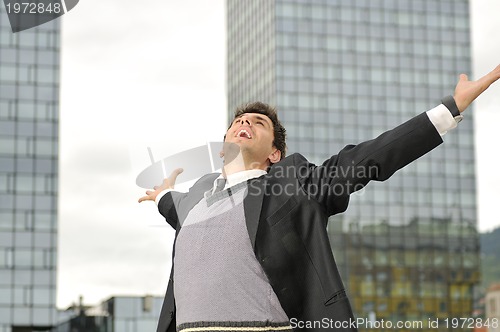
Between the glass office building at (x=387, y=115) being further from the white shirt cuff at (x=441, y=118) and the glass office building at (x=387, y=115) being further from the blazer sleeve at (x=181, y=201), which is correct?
the white shirt cuff at (x=441, y=118)

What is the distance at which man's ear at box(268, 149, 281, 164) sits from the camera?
5.43 metres

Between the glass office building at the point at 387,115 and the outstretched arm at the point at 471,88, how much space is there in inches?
3692

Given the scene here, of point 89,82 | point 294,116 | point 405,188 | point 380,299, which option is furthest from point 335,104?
point 89,82

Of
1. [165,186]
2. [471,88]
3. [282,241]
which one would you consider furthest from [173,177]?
[471,88]

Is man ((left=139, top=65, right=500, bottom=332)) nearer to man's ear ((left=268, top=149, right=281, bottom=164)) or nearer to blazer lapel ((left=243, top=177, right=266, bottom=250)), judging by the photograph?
blazer lapel ((left=243, top=177, right=266, bottom=250))

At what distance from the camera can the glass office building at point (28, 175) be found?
75.9m

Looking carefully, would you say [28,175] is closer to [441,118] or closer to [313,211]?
[313,211]

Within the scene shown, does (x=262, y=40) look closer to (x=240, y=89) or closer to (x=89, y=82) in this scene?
(x=240, y=89)

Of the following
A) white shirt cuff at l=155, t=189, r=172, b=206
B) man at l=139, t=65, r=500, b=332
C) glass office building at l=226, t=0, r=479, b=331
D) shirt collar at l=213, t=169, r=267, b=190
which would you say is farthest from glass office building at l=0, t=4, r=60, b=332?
man at l=139, t=65, r=500, b=332

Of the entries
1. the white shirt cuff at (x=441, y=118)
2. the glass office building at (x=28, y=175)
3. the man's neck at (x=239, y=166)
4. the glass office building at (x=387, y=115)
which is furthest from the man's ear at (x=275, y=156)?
the glass office building at (x=387, y=115)

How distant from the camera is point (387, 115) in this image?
4077 inches

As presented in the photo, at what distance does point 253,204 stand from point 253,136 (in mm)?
492

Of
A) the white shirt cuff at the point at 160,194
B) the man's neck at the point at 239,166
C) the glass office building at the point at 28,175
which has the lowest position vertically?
the white shirt cuff at the point at 160,194

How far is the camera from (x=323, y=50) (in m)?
104
